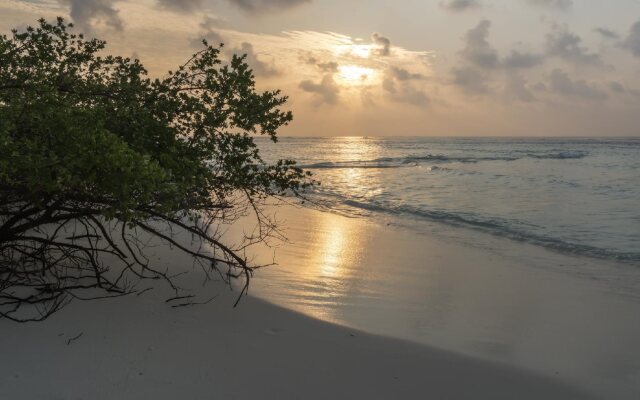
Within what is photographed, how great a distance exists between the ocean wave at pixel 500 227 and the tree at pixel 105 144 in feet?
25.9

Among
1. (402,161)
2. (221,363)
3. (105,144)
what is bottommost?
(221,363)

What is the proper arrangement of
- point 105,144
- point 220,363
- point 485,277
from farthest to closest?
1. point 485,277
2. point 220,363
3. point 105,144

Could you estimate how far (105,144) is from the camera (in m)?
4.38

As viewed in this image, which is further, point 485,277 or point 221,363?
point 485,277

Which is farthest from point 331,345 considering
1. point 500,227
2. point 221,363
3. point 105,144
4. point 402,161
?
point 402,161

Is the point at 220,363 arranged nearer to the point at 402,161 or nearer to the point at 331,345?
the point at 331,345

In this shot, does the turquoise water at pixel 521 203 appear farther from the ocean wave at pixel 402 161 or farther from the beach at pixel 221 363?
the ocean wave at pixel 402 161

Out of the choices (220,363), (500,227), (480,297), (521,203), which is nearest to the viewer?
(220,363)

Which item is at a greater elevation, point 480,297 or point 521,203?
point 521,203

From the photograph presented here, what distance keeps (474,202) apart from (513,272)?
9491 mm

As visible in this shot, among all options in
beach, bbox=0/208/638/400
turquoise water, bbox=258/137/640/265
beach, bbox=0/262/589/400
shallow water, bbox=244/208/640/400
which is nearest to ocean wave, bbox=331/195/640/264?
turquoise water, bbox=258/137/640/265

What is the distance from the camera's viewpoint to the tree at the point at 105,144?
14.8 feet

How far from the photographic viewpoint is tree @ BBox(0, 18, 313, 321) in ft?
14.8

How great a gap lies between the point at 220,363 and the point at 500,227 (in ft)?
35.4
